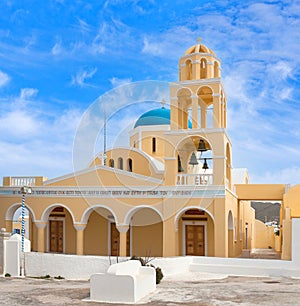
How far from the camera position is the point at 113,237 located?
2005 cm

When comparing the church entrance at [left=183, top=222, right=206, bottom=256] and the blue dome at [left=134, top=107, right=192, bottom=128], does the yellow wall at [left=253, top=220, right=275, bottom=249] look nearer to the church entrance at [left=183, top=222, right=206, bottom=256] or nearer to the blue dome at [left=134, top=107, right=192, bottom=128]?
the blue dome at [left=134, top=107, right=192, bottom=128]

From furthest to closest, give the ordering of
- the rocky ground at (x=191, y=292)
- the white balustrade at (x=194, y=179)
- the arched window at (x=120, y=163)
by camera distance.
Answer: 1. the arched window at (x=120, y=163)
2. the white balustrade at (x=194, y=179)
3. the rocky ground at (x=191, y=292)

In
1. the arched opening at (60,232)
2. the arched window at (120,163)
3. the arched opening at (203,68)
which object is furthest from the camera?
the arched window at (120,163)

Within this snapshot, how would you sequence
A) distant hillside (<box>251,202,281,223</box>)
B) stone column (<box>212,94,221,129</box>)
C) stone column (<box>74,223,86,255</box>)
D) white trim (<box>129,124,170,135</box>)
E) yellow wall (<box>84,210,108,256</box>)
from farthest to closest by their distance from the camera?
distant hillside (<box>251,202,281,223</box>) < white trim (<box>129,124,170,135</box>) < yellow wall (<box>84,210,108,256</box>) < stone column (<box>74,223,86,255</box>) < stone column (<box>212,94,221,129</box>)

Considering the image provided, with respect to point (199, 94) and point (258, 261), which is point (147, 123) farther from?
point (258, 261)

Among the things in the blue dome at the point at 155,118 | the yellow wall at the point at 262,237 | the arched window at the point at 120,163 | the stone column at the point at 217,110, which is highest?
the blue dome at the point at 155,118

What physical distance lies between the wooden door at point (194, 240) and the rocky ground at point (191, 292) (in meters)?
4.27

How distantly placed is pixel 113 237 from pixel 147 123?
18.5ft

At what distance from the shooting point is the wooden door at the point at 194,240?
18422mm

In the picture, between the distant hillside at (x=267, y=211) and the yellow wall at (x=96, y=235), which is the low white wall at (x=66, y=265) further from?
the distant hillside at (x=267, y=211)

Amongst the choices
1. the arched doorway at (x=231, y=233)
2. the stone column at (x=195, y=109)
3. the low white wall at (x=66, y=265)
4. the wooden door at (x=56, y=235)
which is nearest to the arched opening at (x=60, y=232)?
the wooden door at (x=56, y=235)

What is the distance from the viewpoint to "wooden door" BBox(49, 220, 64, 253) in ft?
68.2

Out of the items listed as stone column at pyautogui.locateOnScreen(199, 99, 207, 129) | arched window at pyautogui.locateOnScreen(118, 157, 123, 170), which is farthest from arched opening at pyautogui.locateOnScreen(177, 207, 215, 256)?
arched window at pyautogui.locateOnScreen(118, 157, 123, 170)

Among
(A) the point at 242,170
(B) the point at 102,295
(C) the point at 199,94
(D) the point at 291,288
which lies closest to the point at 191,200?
(C) the point at 199,94
